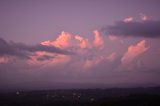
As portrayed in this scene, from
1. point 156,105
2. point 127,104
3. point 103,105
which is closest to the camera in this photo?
point 103,105

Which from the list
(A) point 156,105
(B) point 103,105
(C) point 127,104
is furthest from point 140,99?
(B) point 103,105

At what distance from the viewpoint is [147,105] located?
154 meters

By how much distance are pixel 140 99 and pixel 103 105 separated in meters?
80.8

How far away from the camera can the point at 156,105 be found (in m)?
145

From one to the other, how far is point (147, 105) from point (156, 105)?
9.29 meters

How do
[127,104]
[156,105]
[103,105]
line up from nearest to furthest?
[103,105] → [156,105] → [127,104]

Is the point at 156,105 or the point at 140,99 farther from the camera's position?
the point at 140,99

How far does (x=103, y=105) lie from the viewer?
97062 millimetres

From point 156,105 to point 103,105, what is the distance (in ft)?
185

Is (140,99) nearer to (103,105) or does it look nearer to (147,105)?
(147,105)

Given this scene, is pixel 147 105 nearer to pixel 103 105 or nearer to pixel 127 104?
pixel 127 104

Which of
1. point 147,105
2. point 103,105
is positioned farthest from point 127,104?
point 103,105

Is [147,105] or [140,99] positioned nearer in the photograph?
[147,105]

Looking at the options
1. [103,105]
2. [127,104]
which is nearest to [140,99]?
[127,104]
